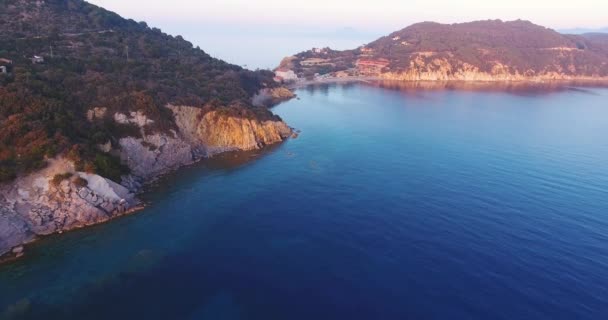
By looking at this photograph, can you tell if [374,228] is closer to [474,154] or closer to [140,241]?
[140,241]

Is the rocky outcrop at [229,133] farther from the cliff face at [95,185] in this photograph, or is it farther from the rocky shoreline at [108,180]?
the cliff face at [95,185]

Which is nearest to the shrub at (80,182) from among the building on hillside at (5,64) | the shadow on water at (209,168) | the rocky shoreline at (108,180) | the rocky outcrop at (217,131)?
the rocky shoreline at (108,180)

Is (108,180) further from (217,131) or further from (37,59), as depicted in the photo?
(37,59)

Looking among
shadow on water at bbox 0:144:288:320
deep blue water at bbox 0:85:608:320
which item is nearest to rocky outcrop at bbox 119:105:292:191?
deep blue water at bbox 0:85:608:320

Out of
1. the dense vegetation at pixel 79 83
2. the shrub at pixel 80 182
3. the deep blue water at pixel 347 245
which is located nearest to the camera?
the deep blue water at pixel 347 245

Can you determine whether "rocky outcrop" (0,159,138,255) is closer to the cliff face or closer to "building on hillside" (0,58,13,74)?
the cliff face

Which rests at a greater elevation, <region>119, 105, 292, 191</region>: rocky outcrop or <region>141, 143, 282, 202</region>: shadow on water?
<region>119, 105, 292, 191</region>: rocky outcrop
